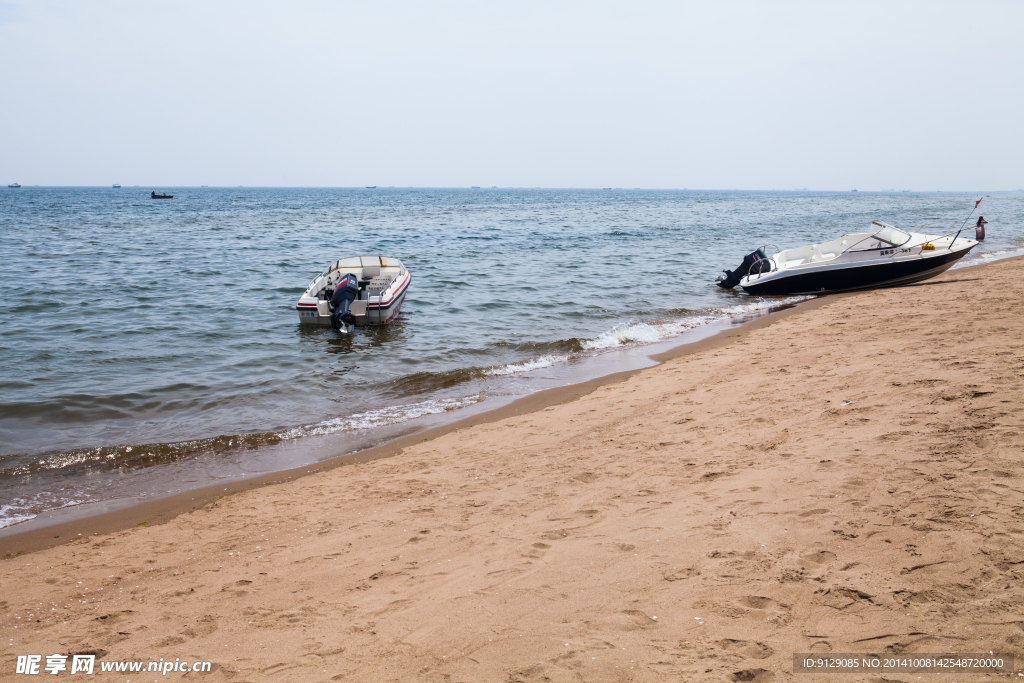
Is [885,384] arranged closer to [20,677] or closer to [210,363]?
[20,677]

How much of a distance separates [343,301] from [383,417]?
20.9 ft

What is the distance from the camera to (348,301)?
13.9 metres

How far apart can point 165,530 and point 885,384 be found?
7779 millimetres

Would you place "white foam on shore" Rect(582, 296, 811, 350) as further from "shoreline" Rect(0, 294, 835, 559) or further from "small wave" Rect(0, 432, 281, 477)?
"small wave" Rect(0, 432, 281, 477)

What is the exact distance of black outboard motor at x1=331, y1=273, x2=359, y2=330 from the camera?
1372 centimetres

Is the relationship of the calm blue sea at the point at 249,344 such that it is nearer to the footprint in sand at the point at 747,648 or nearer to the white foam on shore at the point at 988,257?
the white foam on shore at the point at 988,257

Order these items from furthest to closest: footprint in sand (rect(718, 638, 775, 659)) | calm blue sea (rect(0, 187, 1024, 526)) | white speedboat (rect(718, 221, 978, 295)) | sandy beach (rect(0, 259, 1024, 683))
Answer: white speedboat (rect(718, 221, 978, 295)), calm blue sea (rect(0, 187, 1024, 526)), sandy beach (rect(0, 259, 1024, 683)), footprint in sand (rect(718, 638, 775, 659))

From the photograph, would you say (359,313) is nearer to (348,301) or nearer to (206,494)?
(348,301)

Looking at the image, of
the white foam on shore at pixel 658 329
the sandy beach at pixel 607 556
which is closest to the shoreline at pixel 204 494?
the sandy beach at pixel 607 556

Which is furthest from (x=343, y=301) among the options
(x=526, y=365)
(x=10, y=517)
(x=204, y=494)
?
(x=10, y=517)

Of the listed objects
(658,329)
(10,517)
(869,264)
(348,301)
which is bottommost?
(10,517)

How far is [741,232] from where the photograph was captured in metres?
38.6

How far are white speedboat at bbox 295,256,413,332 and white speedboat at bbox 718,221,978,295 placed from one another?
37.3ft

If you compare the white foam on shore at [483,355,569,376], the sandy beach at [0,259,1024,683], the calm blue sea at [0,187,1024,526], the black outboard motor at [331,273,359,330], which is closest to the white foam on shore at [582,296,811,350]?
the calm blue sea at [0,187,1024,526]
